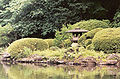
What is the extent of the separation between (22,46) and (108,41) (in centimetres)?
436

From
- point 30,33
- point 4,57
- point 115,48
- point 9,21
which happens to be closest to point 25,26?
point 30,33

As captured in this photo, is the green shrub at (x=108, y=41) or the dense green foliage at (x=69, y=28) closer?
the green shrub at (x=108, y=41)

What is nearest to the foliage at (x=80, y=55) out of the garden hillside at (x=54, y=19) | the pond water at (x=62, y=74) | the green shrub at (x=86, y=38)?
the green shrub at (x=86, y=38)

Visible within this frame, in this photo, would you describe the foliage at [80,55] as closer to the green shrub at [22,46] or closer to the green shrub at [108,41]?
the green shrub at [108,41]

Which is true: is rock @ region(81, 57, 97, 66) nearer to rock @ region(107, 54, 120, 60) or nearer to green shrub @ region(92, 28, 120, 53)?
rock @ region(107, 54, 120, 60)

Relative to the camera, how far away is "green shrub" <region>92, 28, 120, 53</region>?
10.2 m

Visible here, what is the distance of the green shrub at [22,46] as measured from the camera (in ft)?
36.2

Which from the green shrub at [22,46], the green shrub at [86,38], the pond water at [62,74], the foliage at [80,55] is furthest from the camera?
the green shrub at [86,38]

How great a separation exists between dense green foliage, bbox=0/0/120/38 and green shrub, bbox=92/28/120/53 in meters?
5.97

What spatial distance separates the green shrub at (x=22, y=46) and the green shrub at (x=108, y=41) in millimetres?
3051

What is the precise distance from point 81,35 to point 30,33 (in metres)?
5.88

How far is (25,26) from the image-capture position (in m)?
17.2

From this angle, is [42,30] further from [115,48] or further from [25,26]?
[115,48]

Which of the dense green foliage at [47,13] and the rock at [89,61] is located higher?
the dense green foliage at [47,13]
